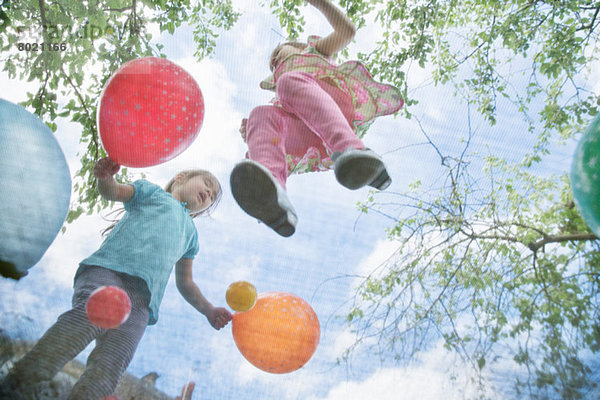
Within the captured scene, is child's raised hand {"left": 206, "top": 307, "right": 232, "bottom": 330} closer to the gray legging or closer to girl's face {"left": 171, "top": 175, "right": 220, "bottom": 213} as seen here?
the gray legging

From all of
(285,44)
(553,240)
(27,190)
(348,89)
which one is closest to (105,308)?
(27,190)

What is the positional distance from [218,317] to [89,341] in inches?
10.9

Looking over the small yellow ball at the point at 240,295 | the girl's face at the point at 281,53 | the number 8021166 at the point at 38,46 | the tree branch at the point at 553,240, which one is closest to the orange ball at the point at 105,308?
the small yellow ball at the point at 240,295

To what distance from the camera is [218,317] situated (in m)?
0.88

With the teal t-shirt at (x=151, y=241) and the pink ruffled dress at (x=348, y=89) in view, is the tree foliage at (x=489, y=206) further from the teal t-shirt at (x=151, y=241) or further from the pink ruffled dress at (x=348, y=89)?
the teal t-shirt at (x=151, y=241)

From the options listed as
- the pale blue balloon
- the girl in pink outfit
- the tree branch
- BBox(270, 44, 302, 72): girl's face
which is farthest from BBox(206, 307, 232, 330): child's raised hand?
the tree branch

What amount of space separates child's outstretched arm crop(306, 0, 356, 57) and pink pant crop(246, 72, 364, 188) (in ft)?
0.39

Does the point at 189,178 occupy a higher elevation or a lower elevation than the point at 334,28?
lower

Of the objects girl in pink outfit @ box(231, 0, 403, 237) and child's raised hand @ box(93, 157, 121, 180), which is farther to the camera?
child's raised hand @ box(93, 157, 121, 180)

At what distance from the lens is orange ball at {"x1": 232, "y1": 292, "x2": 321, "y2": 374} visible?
0.79m

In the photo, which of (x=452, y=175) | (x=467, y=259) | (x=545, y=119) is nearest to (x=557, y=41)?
(x=545, y=119)

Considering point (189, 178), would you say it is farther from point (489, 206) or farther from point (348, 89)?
point (489, 206)

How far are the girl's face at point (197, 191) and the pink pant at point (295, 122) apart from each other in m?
0.23

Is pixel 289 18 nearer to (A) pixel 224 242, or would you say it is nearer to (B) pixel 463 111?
(B) pixel 463 111
